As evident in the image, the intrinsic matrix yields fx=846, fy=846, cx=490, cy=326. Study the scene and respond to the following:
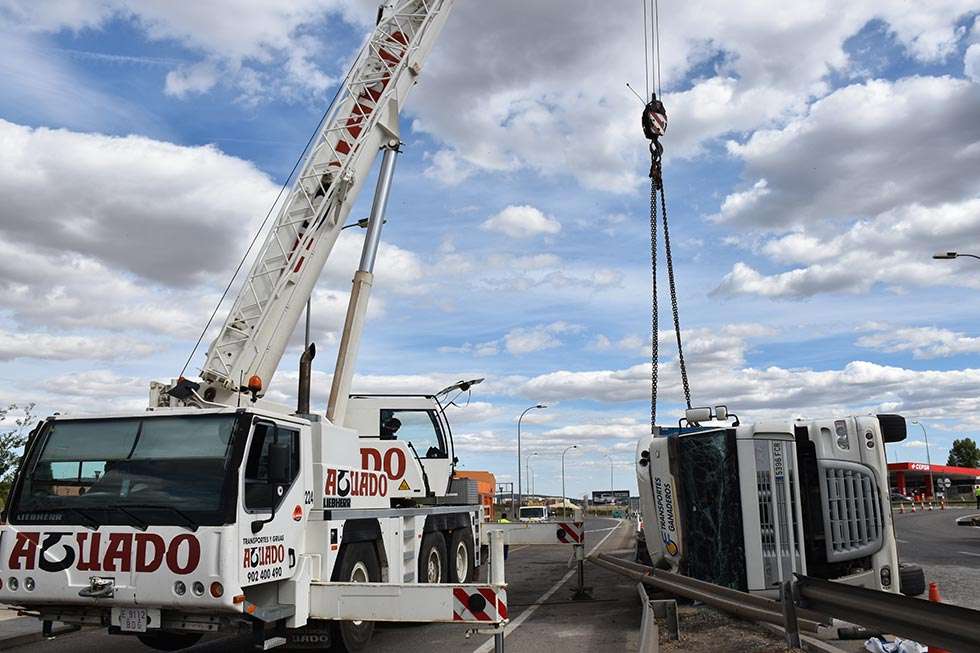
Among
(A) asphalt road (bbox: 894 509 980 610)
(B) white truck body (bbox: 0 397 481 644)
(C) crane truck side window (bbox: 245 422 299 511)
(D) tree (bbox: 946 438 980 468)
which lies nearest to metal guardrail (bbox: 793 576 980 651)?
(B) white truck body (bbox: 0 397 481 644)

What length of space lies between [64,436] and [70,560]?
1.25m

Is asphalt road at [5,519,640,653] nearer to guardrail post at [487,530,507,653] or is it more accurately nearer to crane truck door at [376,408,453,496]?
crane truck door at [376,408,453,496]

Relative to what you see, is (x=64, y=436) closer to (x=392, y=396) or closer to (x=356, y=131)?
Answer: (x=392, y=396)

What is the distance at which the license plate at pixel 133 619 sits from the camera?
7.02m

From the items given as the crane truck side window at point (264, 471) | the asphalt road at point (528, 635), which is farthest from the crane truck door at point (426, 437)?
the crane truck side window at point (264, 471)

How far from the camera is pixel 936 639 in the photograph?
533 centimetres

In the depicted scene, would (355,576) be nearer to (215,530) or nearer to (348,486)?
(348,486)

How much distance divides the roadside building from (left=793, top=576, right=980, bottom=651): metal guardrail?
97.1 metres

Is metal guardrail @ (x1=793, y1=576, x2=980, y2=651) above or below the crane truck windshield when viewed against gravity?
below

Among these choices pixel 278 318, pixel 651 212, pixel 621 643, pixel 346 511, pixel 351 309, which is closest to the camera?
pixel 346 511

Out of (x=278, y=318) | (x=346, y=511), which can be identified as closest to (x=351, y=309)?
(x=278, y=318)

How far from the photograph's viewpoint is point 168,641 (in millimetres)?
8898

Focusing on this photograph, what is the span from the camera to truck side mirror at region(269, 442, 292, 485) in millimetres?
7473

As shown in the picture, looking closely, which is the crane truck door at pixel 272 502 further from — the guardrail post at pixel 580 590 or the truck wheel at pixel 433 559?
the guardrail post at pixel 580 590
